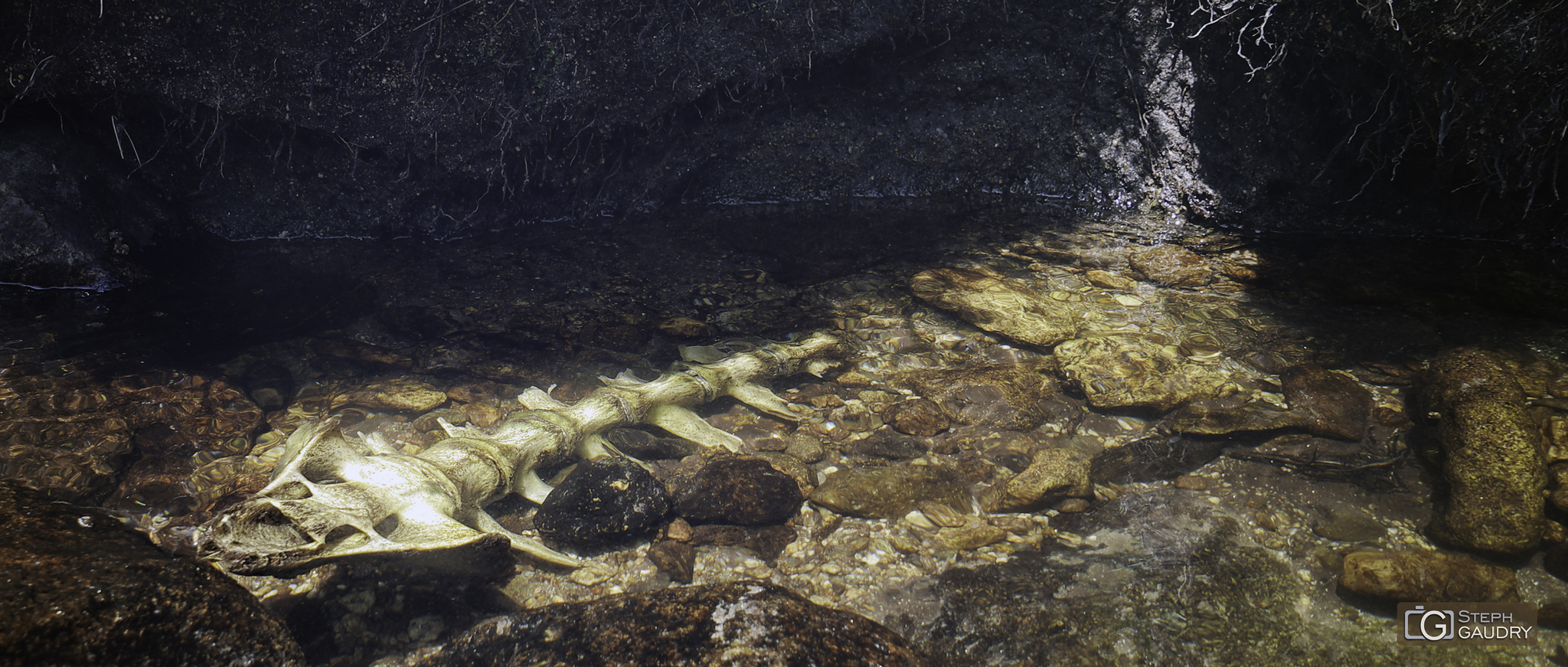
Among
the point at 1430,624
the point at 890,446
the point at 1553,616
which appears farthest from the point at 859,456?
the point at 1553,616

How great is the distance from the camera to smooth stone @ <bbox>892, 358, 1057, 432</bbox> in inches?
133

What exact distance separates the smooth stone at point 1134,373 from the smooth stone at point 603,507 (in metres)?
2.32

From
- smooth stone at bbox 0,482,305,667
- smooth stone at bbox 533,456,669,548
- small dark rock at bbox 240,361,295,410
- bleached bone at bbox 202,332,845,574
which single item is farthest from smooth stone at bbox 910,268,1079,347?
small dark rock at bbox 240,361,295,410

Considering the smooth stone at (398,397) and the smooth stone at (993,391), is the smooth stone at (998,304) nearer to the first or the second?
the smooth stone at (993,391)

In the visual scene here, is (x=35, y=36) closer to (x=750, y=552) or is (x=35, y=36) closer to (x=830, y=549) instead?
(x=750, y=552)

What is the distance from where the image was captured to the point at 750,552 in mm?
2631

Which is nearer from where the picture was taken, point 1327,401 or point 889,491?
point 889,491

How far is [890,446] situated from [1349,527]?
183 cm

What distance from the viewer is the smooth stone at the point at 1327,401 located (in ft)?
10.1

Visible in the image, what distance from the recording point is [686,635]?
2.00 meters

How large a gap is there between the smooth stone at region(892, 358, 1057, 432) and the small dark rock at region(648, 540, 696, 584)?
1.56m

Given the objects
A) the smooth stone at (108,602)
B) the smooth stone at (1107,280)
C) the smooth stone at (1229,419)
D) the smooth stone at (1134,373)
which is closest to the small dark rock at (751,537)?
the smooth stone at (108,602)

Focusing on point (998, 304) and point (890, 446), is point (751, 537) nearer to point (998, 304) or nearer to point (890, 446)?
point (890, 446)

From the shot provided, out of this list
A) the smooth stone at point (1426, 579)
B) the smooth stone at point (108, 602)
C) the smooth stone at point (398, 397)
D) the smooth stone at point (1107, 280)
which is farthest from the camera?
the smooth stone at point (1107, 280)
